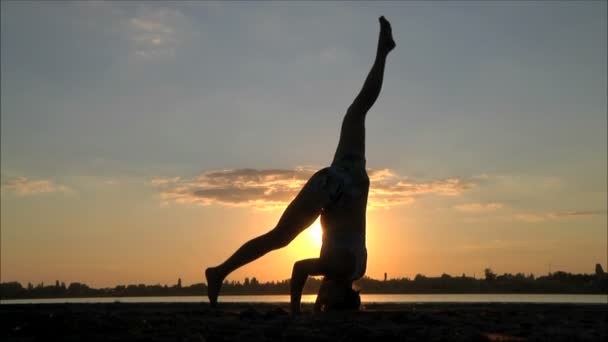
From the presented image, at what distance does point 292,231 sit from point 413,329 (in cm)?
428

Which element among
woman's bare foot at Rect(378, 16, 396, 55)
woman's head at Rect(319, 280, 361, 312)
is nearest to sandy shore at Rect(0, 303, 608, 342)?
woman's head at Rect(319, 280, 361, 312)

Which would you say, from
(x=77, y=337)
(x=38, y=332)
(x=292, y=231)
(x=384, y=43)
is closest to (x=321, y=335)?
(x=77, y=337)

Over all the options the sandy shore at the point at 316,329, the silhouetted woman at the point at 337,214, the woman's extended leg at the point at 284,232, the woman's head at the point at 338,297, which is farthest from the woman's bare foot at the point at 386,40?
the sandy shore at the point at 316,329

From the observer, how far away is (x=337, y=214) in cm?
1159

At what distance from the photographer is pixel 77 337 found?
6602 mm

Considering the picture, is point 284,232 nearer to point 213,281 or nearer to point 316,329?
point 213,281

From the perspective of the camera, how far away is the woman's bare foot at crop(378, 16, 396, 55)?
41.4ft

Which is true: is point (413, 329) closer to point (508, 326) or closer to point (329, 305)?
point (508, 326)

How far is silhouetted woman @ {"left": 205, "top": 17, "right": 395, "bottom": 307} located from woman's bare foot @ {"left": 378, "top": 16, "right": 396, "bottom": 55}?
18.9 inches

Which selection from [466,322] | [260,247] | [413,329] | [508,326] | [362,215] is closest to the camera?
[413,329]

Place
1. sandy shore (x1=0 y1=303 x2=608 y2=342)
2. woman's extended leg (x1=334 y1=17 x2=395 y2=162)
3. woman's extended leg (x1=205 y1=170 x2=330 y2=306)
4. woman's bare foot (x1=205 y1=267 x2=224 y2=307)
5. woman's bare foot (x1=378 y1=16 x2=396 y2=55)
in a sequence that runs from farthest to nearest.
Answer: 1. woman's bare foot (x1=378 y1=16 x2=396 y2=55)
2. woman's extended leg (x1=334 y1=17 x2=395 y2=162)
3. woman's bare foot (x1=205 y1=267 x2=224 y2=307)
4. woman's extended leg (x1=205 y1=170 x2=330 y2=306)
5. sandy shore (x1=0 y1=303 x2=608 y2=342)

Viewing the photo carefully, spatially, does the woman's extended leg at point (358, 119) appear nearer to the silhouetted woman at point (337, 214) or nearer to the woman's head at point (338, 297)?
the silhouetted woman at point (337, 214)

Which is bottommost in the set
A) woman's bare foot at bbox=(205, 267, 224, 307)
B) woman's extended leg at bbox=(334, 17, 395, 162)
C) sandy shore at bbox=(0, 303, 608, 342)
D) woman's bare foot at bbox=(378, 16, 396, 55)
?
sandy shore at bbox=(0, 303, 608, 342)

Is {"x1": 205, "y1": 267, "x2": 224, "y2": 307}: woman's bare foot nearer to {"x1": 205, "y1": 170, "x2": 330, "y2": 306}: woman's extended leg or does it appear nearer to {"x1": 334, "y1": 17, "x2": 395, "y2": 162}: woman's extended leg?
{"x1": 205, "y1": 170, "x2": 330, "y2": 306}: woman's extended leg
